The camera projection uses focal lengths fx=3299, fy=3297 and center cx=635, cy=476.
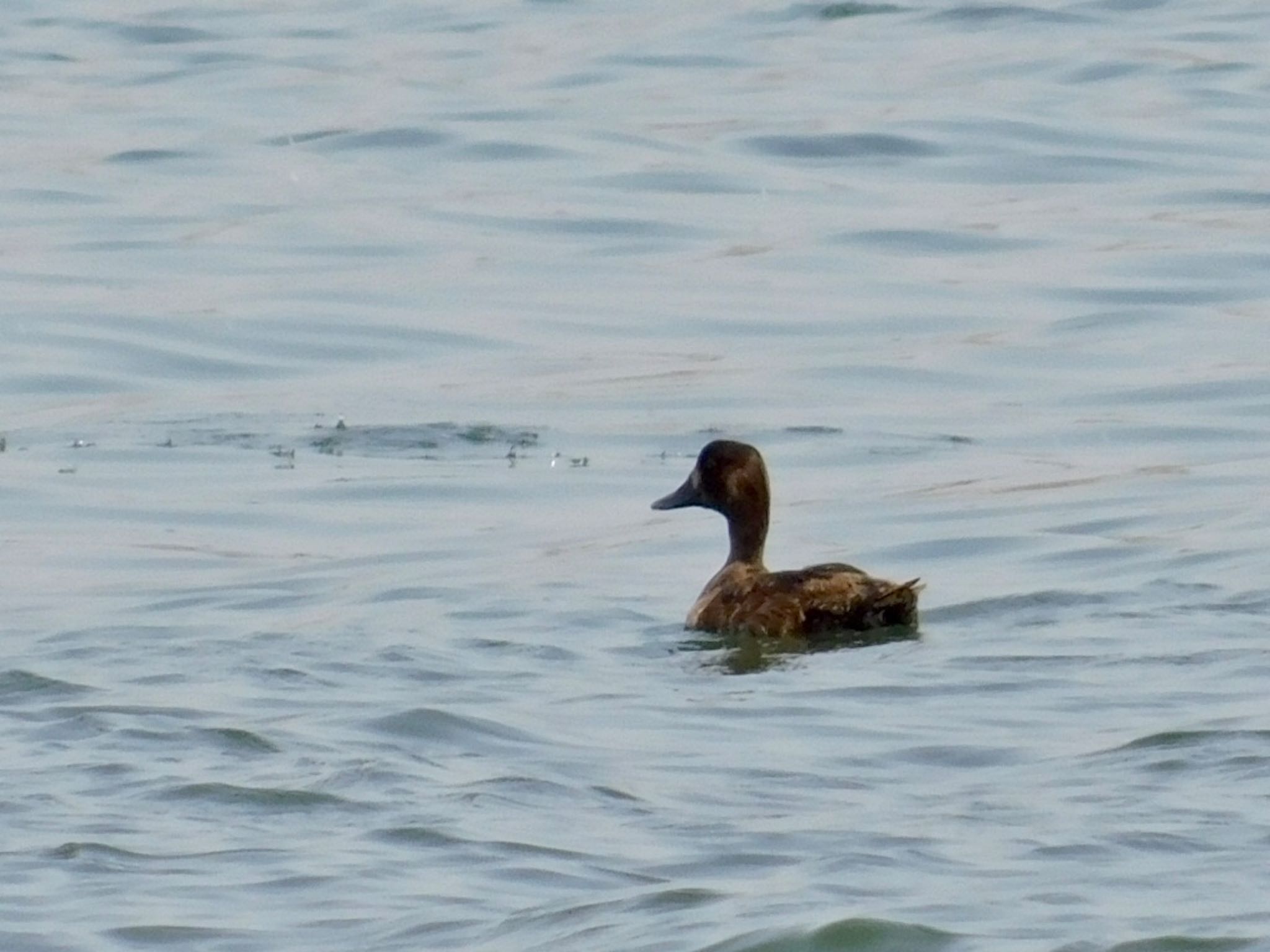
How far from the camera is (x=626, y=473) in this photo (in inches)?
520

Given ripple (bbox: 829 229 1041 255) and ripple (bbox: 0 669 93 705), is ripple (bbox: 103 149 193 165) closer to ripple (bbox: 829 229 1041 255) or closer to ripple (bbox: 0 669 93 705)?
ripple (bbox: 829 229 1041 255)

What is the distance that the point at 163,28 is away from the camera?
2811 cm

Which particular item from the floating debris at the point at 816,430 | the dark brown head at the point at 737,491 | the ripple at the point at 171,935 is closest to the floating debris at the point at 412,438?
the floating debris at the point at 816,430

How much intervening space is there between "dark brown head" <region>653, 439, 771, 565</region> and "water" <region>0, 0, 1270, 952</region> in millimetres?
405

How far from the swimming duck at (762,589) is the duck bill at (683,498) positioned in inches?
1.7

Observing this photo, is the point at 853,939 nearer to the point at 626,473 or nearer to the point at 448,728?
the point at 448,728

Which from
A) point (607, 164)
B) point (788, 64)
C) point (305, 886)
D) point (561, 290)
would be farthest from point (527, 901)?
point (788, 64)

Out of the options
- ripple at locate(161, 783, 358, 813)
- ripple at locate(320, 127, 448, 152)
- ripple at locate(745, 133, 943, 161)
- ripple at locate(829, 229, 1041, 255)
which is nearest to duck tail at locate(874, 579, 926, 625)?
ripple at locate(161, 783, 358, 813)

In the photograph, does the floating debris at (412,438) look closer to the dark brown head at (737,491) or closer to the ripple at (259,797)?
the dark brown head at (737,491)

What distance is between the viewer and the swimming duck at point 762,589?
1013 centimetres

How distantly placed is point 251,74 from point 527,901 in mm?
19542

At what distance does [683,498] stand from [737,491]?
328 mm

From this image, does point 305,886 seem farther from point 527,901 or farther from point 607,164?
point 607,164

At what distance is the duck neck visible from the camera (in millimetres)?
11242
